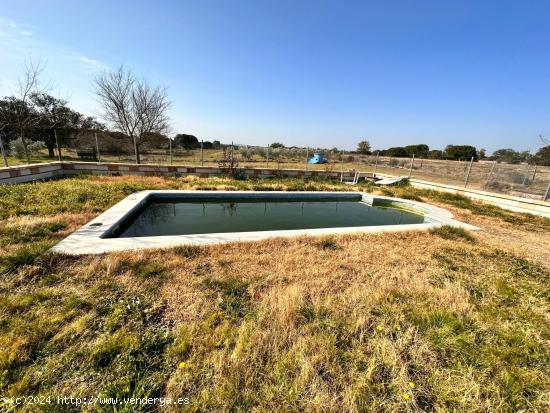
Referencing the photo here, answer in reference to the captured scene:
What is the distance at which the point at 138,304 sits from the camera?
2.39 metres

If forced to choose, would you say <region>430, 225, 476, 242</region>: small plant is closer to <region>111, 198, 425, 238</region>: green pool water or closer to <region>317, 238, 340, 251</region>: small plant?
<region>111, 198, 425, 238</region>: green pool water

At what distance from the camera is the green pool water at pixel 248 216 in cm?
538

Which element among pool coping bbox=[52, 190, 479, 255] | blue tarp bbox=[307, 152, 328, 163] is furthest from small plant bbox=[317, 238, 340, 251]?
blue tarp bbox=[307, 152, 328, 163]

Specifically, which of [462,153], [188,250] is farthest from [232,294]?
[462,153]

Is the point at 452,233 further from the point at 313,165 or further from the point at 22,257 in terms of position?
the point at 313,165

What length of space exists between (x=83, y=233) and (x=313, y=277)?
149 inches

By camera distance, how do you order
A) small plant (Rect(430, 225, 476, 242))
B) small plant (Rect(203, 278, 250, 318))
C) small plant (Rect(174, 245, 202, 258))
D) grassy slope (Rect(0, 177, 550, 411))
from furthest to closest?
small plant (Rect(430, 225, 476, 242)) → small plant (Rect(174, 245, 202, 258)) → small plant (Rect(203, 278, 250, 318)) → grassy slope (Rect(0, 177, 550, 411))

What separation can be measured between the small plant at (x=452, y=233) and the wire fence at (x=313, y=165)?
5.66 meters

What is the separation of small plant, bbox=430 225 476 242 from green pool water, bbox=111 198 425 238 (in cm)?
146

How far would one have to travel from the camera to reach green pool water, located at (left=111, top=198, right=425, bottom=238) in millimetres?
5375

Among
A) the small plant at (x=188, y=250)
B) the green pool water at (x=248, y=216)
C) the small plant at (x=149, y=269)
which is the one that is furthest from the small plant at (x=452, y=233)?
the small plant at (x=149, y=269)

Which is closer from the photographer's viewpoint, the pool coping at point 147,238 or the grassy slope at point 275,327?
the grassy slope at point 275,327

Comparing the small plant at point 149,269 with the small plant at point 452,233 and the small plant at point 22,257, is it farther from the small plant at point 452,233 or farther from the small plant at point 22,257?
the small plant at point 452,233

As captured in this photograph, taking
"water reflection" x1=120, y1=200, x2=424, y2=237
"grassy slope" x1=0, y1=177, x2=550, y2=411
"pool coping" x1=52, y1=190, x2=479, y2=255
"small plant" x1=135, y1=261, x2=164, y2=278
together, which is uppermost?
"pool coping" x1=52, y1=190, x2=479, y2=255
